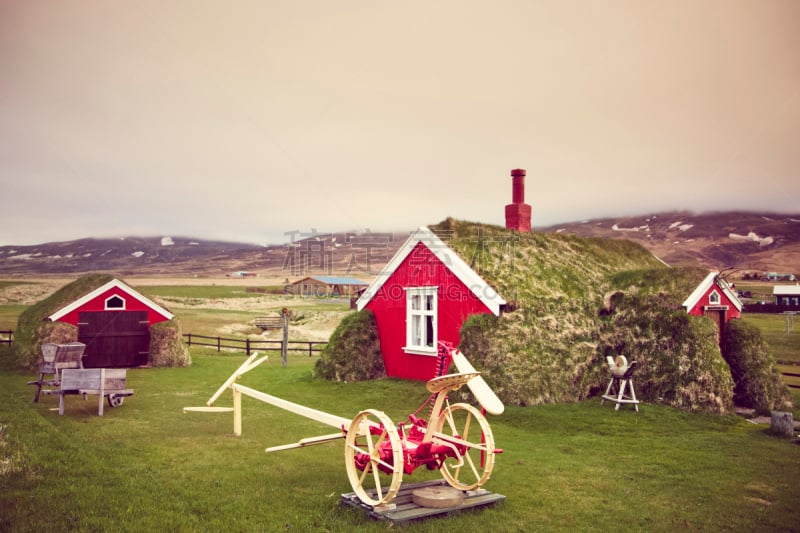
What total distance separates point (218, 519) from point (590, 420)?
30.3 ft

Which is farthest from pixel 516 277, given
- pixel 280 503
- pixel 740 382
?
pixel 280 503

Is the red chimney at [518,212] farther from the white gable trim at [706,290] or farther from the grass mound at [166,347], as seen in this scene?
the grass mound at [166,347]

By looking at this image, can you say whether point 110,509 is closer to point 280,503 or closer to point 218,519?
point 218,519

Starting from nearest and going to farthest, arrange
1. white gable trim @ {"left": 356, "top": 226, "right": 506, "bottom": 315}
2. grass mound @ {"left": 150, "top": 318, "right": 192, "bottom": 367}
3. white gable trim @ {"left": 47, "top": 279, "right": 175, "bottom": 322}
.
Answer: white gable trim @ {"left": 356, "top": 226, "right": 506, "bottom": 315}
white gable trim @ {"left": 47, "top": 279, "right": 175, "bottom": 322}
grass mound @ {"left": 150, "top": 318, "right": 192, "bottom": 367}

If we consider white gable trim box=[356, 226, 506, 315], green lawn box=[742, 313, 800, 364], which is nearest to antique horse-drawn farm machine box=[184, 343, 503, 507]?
white gable trim box=[356, 226, 506, 315]

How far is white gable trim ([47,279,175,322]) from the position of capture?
22266 mm

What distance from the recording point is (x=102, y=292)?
2327cm

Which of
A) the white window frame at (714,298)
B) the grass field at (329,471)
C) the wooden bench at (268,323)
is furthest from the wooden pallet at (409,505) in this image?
the wooden bench at (268,323)

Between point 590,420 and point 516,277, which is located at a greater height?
point 516,277

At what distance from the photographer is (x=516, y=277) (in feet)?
52.6

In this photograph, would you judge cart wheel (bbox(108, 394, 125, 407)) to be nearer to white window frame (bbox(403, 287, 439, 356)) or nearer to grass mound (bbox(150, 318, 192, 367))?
white window frame (bbox(403, 287, 439, 356))

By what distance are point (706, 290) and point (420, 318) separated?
8.75 metres

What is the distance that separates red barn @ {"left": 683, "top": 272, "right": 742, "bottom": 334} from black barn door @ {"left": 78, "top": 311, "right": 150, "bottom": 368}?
21.8 m

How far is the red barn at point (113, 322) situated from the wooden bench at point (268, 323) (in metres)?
29.2
